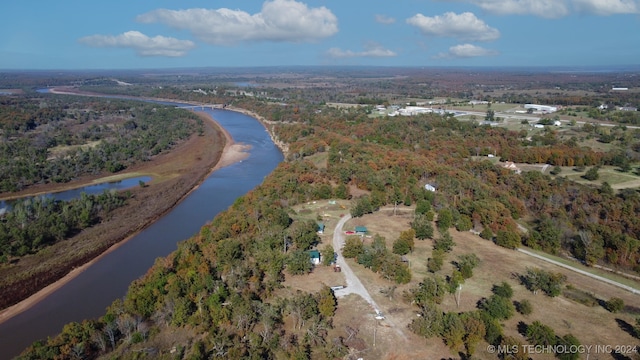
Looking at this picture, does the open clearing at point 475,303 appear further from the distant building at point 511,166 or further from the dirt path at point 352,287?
the distant building at point 511,166

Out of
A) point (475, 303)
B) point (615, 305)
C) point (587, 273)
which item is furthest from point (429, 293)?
point (587, 273)

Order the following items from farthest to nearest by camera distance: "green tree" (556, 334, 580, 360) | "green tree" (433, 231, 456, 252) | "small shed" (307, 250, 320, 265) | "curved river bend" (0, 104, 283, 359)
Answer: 1. "green tree" (433, 231, 456, 252)
2. "small shed" (307, 250, 320, 265)
3. "curved river bend" (0, 104, 283, 359)
4. "green tree" (556, 334, 580, 360)

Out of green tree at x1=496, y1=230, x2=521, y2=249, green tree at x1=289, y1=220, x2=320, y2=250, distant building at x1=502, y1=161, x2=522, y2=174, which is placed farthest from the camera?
distant building at x1=502, y1=161, x2=522, y2=174

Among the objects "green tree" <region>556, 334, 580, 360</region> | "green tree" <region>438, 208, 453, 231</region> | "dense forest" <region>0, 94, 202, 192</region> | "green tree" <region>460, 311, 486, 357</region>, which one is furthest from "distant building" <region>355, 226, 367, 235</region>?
"dense forest" <region>0, 94, 202, 192</region>

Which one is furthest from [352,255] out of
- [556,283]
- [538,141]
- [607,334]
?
[538,141]

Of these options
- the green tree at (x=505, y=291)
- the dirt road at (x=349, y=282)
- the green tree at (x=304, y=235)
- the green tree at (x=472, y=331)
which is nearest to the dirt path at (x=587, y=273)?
the green tree at (x=505, y=291)

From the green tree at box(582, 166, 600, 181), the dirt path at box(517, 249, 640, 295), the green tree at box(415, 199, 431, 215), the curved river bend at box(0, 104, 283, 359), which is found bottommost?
the curved river bend at box(0, 104, 283, 359)

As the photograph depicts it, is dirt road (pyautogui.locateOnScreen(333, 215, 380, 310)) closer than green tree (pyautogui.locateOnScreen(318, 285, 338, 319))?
No

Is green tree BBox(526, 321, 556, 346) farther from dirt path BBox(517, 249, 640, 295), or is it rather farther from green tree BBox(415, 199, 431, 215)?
green tree BBox(415, 199, 431, 215)
